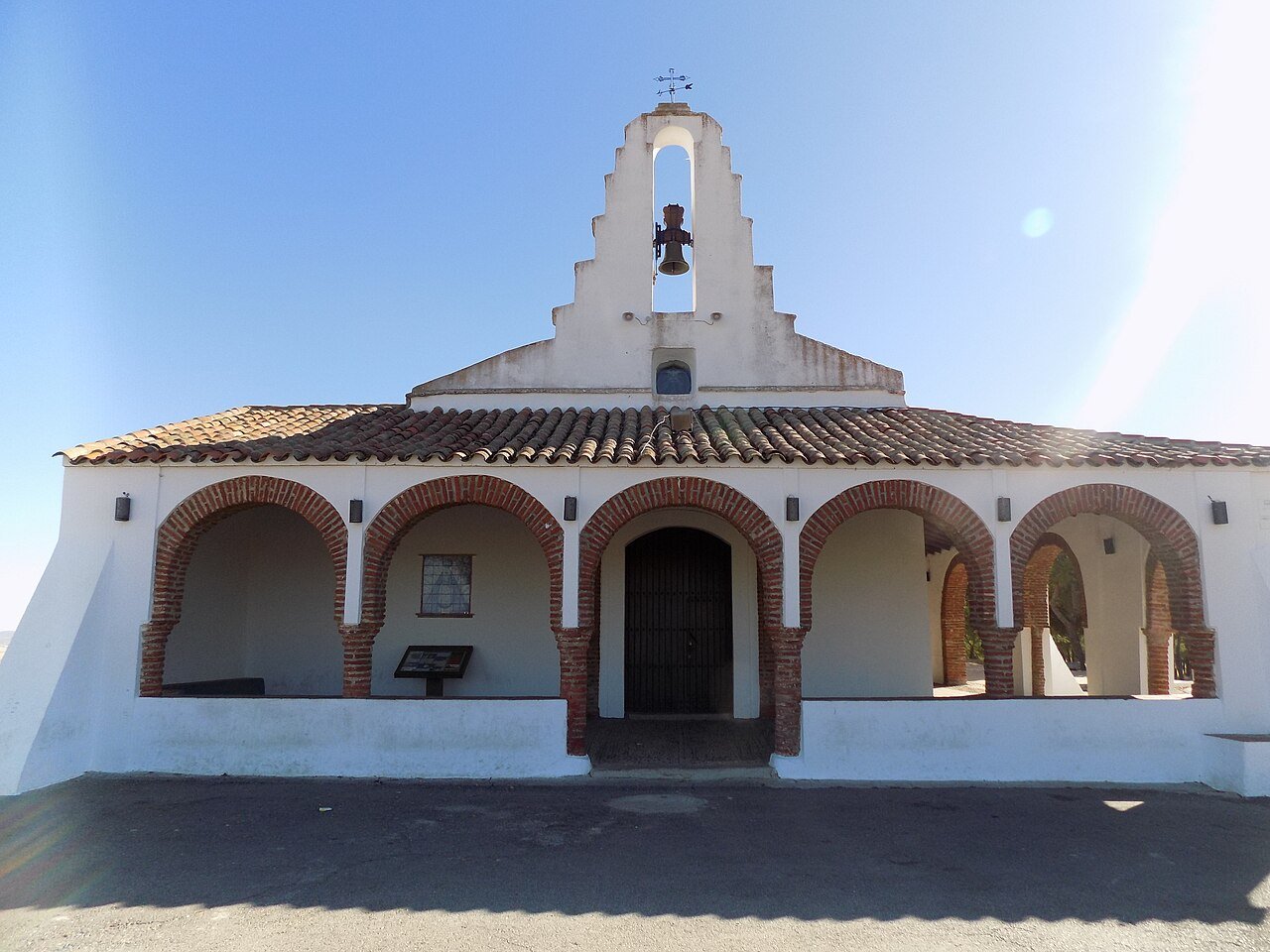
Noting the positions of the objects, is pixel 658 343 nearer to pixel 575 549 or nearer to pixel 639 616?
pixel 639 616

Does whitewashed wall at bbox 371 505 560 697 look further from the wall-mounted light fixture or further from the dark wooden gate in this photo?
the wall-mounted light fixture

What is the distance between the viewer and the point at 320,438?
33.4 feet

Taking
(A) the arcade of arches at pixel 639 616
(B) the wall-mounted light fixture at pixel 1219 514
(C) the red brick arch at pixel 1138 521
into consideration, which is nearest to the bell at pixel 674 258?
(A) the arcade of arches at pixel 639 616

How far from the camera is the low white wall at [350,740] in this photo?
879cm

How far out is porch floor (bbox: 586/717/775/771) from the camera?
9.23m

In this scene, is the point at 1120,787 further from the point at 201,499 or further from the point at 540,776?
the point at 201,499

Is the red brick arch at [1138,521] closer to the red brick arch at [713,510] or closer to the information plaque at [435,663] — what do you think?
the red brick arch at [713,510]

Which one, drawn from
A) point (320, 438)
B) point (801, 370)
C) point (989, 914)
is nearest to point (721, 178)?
point (801, 370)

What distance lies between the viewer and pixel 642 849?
21.2 feet

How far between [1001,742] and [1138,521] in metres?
3.07

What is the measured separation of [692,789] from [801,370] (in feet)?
21.4

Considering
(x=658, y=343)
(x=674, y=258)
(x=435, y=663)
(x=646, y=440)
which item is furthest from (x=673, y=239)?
(x=435, y=663)

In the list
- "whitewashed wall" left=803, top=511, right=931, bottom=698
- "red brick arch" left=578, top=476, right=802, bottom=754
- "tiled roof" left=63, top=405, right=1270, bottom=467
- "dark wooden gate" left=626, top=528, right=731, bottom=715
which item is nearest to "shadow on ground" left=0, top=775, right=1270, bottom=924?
"red brick arch" left=578, top=476, right=802, bottom=754

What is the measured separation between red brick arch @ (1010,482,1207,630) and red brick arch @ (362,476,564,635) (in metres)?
5.19
